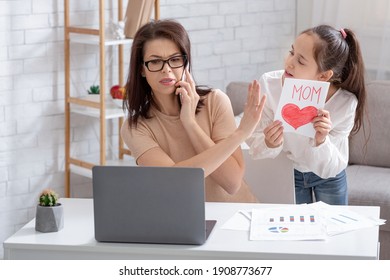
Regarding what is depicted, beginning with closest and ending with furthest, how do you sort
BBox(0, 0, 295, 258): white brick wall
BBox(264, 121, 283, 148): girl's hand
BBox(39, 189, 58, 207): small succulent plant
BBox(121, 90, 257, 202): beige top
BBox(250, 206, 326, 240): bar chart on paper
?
1. BBox(250, 206, 326, 240): bar chart on paper
2. BBox(39, 189, 58, 207): small succulent plant
3. BBox(264, 121, 283, 148): girl's hand
4. BBox(121, 90, 257, 202): beige top
5. BBox(0, 0, 295, 258): white brick wall

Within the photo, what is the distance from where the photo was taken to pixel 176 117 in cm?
267

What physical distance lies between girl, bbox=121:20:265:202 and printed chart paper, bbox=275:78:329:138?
11 centimetres

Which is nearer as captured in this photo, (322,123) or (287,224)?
(287,224)

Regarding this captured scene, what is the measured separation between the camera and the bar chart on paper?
2.18 meters

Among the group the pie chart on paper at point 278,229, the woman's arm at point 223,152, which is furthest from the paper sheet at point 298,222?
the woman's arm at point 223,152

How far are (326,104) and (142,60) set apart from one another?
635 millimetres

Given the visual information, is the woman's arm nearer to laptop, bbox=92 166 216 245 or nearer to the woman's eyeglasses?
the woman's eyeglasses

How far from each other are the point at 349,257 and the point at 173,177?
0.48 meters

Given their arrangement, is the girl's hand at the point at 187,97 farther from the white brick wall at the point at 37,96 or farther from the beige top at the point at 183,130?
the white brick wall at the point at 37,96

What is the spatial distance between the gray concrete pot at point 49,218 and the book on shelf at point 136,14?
1901 mm

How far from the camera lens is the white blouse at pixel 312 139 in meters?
2.71

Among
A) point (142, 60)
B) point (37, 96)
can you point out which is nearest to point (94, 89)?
point (37, 96)

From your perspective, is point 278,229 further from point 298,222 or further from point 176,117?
point 176,117

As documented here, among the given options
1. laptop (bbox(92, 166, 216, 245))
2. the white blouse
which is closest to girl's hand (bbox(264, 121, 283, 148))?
the white blouse
